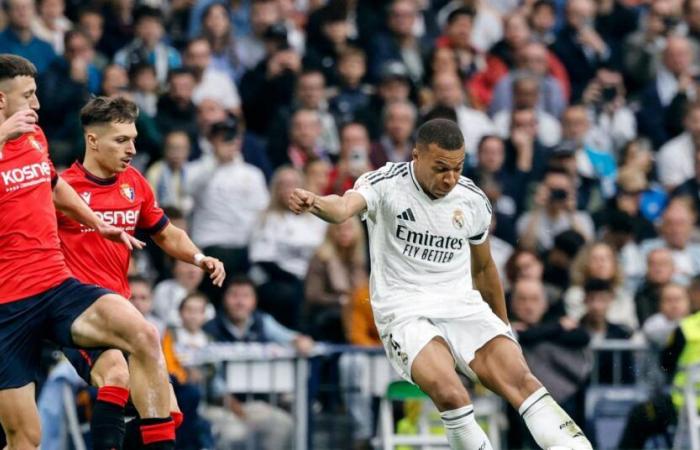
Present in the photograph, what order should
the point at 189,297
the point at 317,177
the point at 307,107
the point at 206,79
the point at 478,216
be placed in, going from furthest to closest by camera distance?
the point at 206,79
the point at 307,107
the point at 317,177
the point at 189,297
the point at 478,216

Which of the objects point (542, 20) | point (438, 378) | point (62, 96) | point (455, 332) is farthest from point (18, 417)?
point (542, 20)

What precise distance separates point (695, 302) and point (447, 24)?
559 cm

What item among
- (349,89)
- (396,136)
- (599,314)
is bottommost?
(599,314)

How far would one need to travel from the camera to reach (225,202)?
680 inches

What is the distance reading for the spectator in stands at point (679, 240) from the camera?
18.2 m

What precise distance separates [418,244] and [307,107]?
23.1 ft

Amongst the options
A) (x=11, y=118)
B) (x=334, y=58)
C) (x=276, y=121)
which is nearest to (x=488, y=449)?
(x=11, y=118)

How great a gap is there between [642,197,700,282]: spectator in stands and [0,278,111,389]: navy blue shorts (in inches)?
348

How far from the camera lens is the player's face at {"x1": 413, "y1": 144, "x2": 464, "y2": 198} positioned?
1156 cm

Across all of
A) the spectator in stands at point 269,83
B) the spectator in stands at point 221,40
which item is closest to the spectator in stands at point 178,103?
the spectator in stands at point 269,83

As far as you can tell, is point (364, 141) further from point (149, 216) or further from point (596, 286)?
point (149, 216)

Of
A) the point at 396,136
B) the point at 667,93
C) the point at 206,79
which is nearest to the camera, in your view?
the point at 396,136

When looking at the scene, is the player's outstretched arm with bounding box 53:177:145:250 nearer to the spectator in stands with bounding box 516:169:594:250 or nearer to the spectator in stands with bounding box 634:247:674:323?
the spectator in stands with bounding box 516:169:594:250

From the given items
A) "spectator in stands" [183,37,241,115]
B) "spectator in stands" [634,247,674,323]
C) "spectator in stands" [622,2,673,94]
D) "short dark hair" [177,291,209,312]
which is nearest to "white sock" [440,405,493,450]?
"short dark hair" [177,291,209,312]
